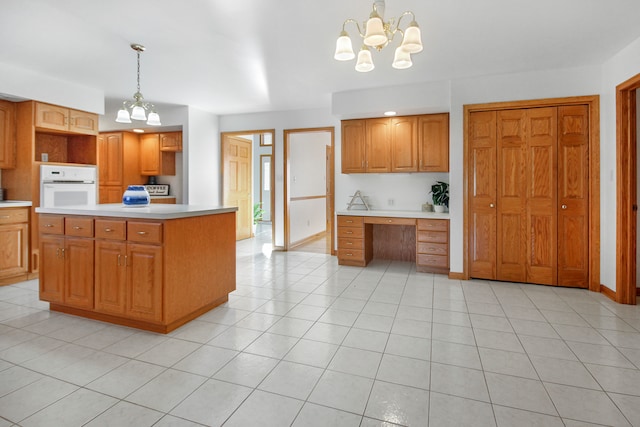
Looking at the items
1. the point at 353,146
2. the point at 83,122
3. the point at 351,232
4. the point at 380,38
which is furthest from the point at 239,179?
the point at 380,38

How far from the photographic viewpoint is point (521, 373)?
2.02m

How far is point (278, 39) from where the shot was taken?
3.15 meters

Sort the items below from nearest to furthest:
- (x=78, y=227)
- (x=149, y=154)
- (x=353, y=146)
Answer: (x=78, y=227) < (x=353, y=146) < (x=149, y=154)

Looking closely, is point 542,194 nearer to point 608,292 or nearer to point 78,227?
point 608,292

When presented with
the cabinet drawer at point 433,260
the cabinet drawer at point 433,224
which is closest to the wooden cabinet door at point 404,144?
the cabinet drawer at point 433,224

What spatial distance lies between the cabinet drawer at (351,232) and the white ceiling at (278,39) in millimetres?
2032

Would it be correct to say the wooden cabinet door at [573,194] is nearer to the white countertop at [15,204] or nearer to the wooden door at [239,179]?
the wooden door at [239,179]

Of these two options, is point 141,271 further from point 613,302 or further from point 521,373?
point 613,302

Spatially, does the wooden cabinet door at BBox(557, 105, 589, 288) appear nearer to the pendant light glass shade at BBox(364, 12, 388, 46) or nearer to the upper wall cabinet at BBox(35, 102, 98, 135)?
the pendant light glass shade at BBox(364, 12, 388, 46)

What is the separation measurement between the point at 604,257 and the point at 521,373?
8.44 ft

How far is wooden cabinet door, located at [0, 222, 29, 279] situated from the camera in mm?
3891

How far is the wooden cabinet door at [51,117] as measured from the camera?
4229 mm

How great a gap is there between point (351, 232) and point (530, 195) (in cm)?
232

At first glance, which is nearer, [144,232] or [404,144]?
[144,232]
